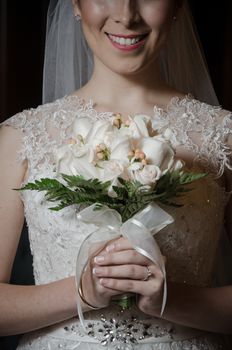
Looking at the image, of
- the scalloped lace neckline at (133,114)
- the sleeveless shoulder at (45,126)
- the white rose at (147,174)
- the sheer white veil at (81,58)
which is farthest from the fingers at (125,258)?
the sheer white veil at (81,58)

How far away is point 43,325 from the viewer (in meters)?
2.03

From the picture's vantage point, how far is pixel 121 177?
65.1 inches

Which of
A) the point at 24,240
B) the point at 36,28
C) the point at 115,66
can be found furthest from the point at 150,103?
the point at 36,28

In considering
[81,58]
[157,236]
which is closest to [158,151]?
[157,236]

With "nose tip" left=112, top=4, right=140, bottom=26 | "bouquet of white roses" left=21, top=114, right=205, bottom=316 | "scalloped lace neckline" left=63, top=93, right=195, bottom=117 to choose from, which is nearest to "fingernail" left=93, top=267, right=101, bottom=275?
"bouquet of white roses" left=21, top=114, right=205, bottom=316

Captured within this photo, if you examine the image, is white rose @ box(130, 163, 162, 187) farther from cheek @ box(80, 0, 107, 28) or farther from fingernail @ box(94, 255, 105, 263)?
cheek @ box(80, 0, 107, 28)

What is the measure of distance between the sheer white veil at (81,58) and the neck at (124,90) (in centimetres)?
23

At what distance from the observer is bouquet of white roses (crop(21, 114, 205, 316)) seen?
165 cm

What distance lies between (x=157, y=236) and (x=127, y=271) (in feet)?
0.92

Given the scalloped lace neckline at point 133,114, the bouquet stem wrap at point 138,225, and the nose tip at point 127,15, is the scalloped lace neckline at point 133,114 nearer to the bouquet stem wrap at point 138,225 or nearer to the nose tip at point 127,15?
the nose tip at point 127,15

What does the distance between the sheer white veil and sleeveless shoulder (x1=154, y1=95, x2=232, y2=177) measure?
0.71ft

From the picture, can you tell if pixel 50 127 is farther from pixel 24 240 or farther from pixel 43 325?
pixel 24 240

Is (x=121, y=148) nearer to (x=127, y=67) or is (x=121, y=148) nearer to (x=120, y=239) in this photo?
(x=120, y=239)

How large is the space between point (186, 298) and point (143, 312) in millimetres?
120
